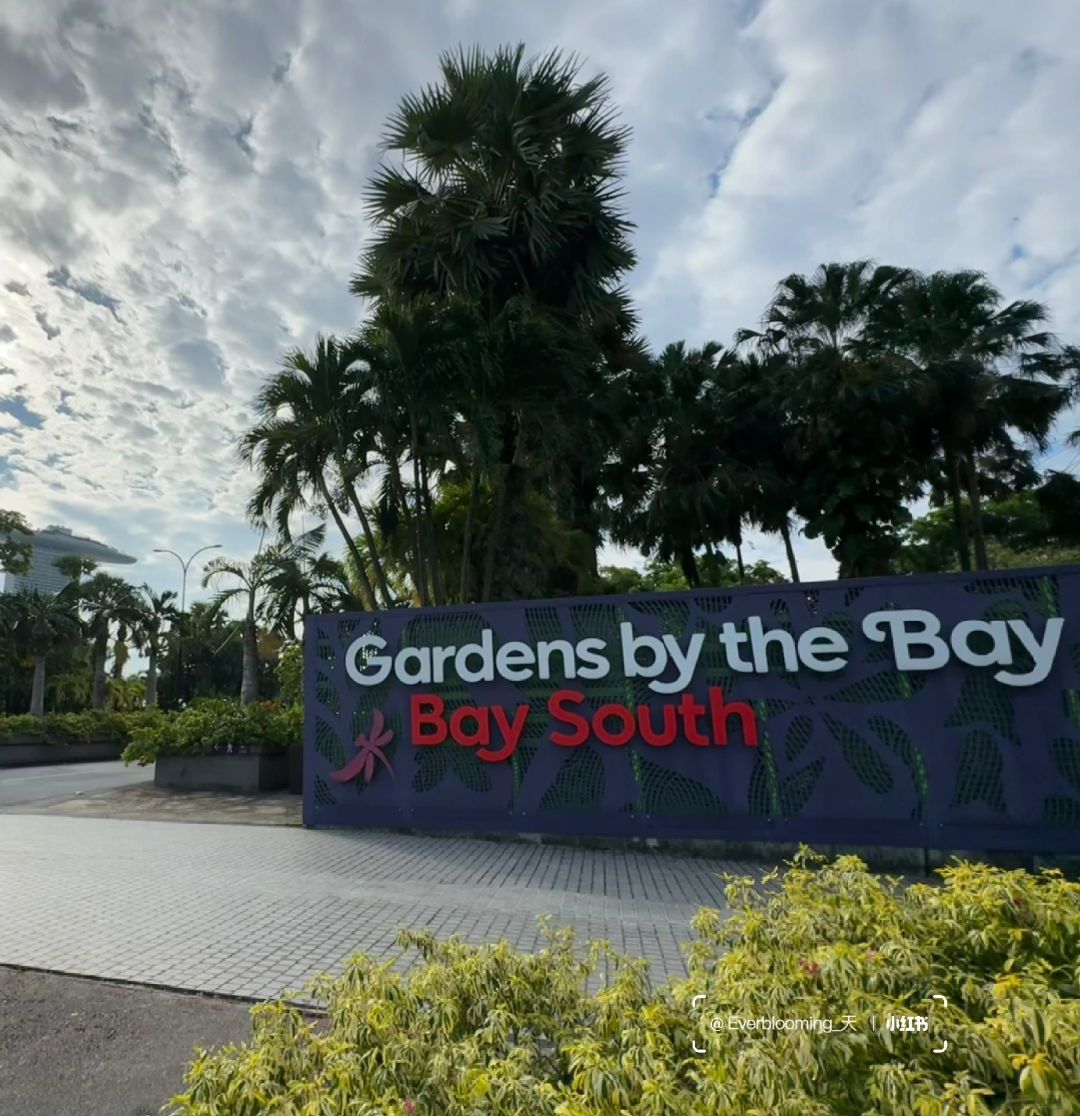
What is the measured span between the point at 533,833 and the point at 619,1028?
22.5 feet

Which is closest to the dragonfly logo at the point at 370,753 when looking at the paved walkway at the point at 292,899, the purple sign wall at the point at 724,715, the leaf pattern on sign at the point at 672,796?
the purple sign wall at the point at 724,715

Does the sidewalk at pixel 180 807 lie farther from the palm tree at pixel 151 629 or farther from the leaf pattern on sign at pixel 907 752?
the palm tree at pixel 151 629

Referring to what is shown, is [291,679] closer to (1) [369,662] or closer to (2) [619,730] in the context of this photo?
(1) [369,662]

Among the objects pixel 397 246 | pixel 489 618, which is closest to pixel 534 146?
pixel 397 246

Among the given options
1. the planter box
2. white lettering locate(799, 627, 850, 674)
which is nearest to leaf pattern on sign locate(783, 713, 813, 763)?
white lettering locate(799, 627, 850, 674)

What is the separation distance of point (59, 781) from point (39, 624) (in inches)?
865

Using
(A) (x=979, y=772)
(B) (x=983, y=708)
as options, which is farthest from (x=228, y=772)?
(B) (x=983, y=708)

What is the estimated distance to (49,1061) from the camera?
355 cm

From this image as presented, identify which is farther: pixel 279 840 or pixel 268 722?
pixel 268 722

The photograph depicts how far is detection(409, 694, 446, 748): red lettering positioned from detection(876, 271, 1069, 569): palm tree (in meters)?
15.6

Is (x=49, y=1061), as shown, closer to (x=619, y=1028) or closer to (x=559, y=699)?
(x=619, y=1028)

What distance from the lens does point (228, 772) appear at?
1402cm

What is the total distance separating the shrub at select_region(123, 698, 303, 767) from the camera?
1420 cm

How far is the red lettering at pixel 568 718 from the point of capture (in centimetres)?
860
